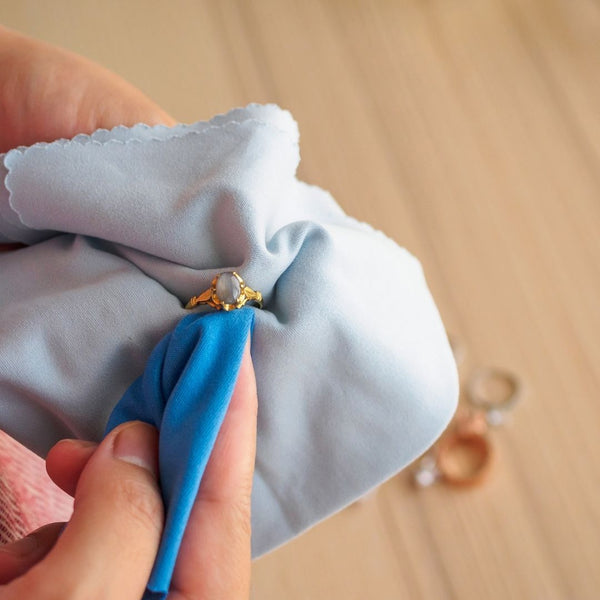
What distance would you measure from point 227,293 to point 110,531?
142mm

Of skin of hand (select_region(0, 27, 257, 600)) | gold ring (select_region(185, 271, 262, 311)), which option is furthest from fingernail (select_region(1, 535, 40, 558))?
gold ring (select_region(185, 271, 262, 311))

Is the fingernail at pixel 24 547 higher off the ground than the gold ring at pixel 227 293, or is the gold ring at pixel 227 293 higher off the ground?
the gold ring at pixel 227 293

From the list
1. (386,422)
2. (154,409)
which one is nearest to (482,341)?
(386,422)

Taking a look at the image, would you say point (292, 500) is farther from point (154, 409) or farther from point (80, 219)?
point (80, 219)

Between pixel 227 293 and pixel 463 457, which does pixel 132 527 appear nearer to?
pixel 227 293

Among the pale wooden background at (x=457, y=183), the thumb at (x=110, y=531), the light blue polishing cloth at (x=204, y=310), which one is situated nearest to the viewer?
the thumb at (x=110, y=531)

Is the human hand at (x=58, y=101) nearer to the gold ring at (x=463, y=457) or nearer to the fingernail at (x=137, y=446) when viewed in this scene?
the fingernail at (x=137, y=446)

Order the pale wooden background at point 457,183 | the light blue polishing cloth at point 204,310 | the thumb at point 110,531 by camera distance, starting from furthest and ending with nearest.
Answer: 1. the pale wooden background at point 457,183
2. the light blue polishing cloth at point 204,310
3. the thumb at point 110,531

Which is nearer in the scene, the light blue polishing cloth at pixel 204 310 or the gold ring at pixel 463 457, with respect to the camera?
the light blue polishing cloth at pixel 204 310

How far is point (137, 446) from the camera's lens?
382 mm

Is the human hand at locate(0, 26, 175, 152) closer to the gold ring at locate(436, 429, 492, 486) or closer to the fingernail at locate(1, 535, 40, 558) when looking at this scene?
the fingernail at locate(1, 535, 40, 558)

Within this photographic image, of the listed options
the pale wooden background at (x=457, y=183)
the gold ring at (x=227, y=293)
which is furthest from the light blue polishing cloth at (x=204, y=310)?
the pale wooden background at (x=457, y=183)

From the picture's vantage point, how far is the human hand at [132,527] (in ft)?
1.03

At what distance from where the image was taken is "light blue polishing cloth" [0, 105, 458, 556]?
427mm
